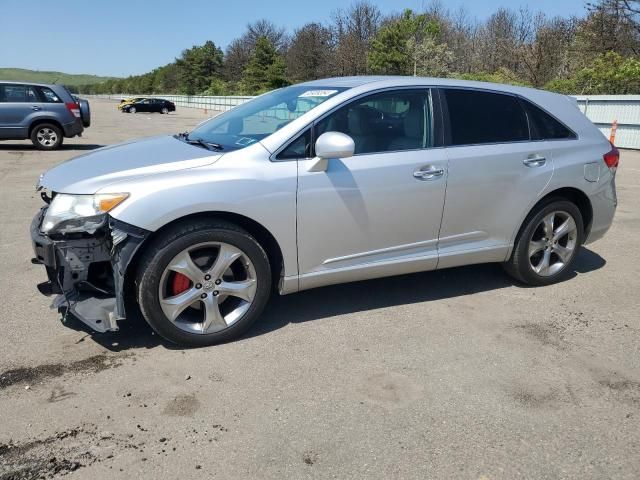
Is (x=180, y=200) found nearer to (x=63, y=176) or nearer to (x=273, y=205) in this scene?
(x=273, y=205)

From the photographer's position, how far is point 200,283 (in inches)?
139

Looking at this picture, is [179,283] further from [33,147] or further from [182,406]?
[33,147]

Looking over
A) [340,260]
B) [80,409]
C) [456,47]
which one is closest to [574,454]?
[340,260]

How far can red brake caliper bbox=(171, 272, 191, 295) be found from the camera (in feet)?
11.5

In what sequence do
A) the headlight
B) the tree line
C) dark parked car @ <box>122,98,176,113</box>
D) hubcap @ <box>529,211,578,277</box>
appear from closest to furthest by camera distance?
the headlight < hubcap @ <box>529,211,578,277</box> < the tree line < dark parked car @ <box>122,98,176,113</box>

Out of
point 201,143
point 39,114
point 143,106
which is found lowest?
point 201,143

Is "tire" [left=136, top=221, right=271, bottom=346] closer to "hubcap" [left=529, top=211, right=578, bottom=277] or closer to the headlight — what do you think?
the headlight

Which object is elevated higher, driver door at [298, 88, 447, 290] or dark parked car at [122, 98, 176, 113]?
dark parked car at [122, 98, 176, 113]

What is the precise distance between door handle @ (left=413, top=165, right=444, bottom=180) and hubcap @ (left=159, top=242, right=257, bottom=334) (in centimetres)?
141

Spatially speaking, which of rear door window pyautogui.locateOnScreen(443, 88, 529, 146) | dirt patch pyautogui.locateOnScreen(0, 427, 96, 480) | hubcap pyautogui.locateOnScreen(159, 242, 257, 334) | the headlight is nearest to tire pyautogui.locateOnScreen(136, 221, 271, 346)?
hubcap pyautogui.locateOnScreen(159, 242, 257, 334)

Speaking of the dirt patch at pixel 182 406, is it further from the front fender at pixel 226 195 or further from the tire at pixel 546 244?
the tire at pixel 546 244

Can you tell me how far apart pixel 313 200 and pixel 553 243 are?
247 cm

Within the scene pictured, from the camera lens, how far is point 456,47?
54.9 m

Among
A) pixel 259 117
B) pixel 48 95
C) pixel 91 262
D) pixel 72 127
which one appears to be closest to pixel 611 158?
pixel 259 117
